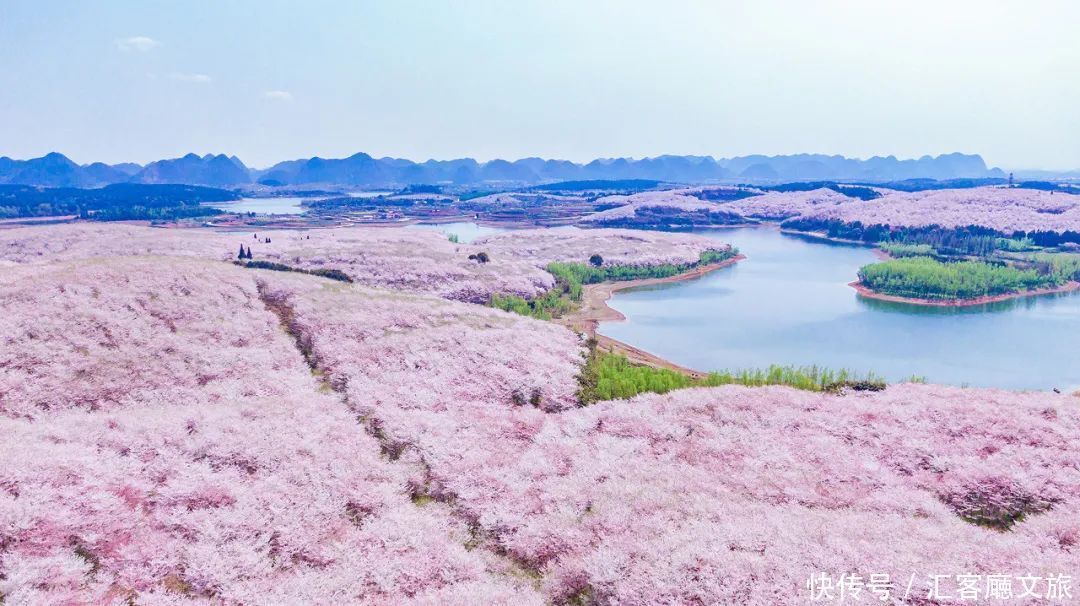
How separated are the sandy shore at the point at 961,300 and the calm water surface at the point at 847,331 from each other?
2.33 metres

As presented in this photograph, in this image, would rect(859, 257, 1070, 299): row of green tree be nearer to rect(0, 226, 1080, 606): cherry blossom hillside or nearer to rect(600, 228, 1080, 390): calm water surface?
rect(600, 228, 1080, 390): calm water surface

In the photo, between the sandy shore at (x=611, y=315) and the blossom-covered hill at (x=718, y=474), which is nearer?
the blossom-covered hill at (x=718, y=474)

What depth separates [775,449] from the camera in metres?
32.6

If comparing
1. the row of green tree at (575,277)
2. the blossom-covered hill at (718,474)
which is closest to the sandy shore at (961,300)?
the row of green tree at (575,277)

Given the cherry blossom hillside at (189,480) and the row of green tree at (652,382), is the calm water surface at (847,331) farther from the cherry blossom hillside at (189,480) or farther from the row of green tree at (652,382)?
the cherry blossom hillside at (189,480)

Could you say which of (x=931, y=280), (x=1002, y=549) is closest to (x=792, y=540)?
(x=1002, y=549)

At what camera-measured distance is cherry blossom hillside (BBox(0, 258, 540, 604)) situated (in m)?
20.6

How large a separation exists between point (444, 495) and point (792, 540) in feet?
54.0

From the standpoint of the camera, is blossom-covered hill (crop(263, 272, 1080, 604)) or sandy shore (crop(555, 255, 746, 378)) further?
sandy shore (crop(555, 255, 746, 378))

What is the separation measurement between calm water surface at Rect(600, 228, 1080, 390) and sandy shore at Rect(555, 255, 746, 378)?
2.49 metres

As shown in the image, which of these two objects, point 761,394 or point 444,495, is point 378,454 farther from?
point 761,394

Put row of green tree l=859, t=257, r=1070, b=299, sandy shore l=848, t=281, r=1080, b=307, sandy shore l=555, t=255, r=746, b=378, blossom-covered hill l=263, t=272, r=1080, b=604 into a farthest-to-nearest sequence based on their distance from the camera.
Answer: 1. row of green tree l=859, t=257, r=1070, b=299
2. sandy shore l=848, t=281, r=1080, b=307
3. sandy shore l=555, t=255, r=746, b=378
4. blossom-covered hill l=263, t=272, r=1080, b=604

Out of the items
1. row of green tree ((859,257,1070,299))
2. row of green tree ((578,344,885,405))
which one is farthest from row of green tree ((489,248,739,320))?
row of green tree ((859,257,1070,299))

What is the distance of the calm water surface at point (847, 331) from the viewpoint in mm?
67250
